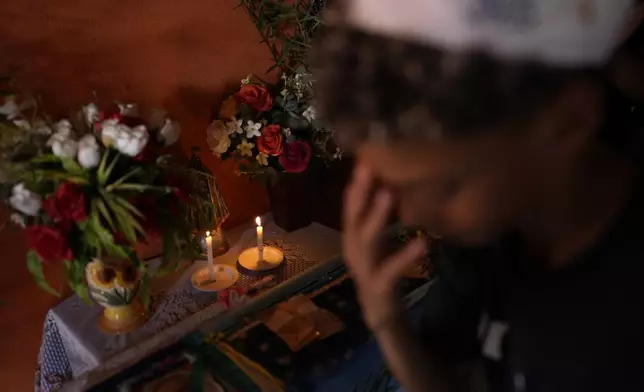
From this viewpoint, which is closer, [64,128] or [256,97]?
[64,128]

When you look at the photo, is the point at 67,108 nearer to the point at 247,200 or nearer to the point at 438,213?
the point at 247,200

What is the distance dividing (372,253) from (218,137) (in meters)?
0.81

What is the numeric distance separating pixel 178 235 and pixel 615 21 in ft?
2.91

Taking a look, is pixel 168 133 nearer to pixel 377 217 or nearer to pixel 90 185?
pixel 90 185

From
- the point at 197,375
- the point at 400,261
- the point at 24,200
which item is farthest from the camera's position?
the point at 24,200

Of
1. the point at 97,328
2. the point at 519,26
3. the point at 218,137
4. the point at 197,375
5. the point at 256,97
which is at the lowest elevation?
the point at 97,328

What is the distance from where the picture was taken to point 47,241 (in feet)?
3.44

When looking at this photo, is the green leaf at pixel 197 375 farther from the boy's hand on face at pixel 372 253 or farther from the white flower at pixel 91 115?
the white flower at pixel 91 115

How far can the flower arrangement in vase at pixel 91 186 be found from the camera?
41.3 inches

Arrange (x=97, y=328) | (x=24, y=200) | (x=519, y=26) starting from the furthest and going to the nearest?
(x=97, y=328) → (x=24, y=200) → (x=519, y=26)

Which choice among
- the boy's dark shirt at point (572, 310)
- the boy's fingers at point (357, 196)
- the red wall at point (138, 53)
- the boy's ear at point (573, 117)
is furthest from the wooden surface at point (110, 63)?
the boy's ear at point (573, 117)

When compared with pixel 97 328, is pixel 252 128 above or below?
above

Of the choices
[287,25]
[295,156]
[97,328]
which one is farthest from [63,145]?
[287,25]

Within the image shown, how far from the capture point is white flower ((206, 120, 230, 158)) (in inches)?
57.9
